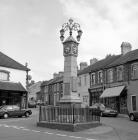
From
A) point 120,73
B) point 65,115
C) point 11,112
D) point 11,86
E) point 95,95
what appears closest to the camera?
point 65,115

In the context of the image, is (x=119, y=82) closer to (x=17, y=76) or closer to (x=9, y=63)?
(x=17, y=76)

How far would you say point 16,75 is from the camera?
37938 millimetres

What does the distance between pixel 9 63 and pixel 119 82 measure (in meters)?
15.1

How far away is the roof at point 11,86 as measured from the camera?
3422cm

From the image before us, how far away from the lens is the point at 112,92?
3484 cm

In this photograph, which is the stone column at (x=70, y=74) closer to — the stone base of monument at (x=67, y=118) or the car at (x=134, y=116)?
the stone base of monument at (x=67, y=118)

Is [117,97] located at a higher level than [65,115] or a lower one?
higher

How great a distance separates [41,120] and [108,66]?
68.3 feet

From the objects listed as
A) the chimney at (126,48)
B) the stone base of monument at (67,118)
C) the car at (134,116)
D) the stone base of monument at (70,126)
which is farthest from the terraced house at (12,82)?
the stone base of monument at (70,126)

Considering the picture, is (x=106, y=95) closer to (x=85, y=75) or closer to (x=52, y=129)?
(x=85, y=75)

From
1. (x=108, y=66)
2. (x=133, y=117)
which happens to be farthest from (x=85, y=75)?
(x=133, y=117)

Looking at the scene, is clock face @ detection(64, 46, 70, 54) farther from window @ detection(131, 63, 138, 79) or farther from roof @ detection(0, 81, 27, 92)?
roof @ detection(0, 81, 27, 92)

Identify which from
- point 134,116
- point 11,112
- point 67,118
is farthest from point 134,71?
point 67,118

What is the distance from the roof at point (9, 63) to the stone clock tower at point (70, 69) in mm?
20584
